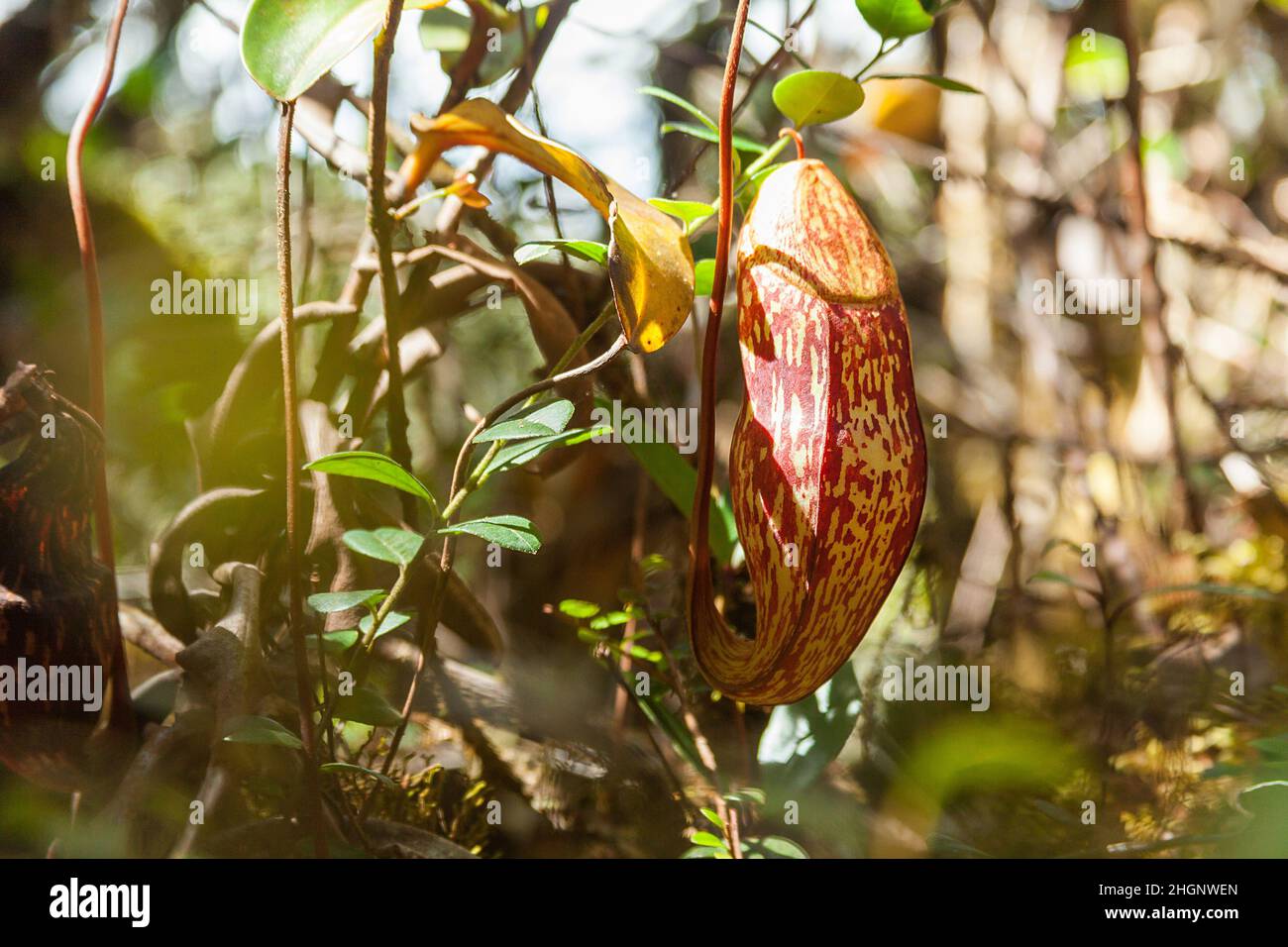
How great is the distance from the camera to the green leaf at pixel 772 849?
0.47 m

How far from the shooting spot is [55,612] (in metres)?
0.46

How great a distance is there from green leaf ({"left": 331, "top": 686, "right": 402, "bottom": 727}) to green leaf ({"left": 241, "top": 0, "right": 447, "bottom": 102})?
0.29 m

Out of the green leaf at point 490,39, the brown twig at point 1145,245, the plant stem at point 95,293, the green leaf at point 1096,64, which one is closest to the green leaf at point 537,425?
the plant stem at point 95,293

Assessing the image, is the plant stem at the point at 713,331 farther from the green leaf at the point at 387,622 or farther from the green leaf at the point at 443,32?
the green leaf at the point at 443,32

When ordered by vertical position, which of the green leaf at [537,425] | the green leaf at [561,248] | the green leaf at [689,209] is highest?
the green leaf at [689,209]

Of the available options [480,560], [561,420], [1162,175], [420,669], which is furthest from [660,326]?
[1162,175]

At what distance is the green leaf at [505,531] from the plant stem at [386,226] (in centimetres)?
14

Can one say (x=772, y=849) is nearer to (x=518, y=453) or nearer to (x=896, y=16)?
(x=518, y=453)

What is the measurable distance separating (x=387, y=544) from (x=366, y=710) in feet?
0.30

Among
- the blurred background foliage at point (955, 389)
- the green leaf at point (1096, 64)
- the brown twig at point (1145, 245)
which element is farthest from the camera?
the green leaf at point (1096, 64)

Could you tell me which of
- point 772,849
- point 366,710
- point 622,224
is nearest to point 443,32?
point 622,224

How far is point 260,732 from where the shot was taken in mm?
417

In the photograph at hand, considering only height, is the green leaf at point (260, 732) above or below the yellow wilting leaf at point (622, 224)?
below

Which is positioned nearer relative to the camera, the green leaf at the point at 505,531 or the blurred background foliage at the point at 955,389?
the green leaf at the point at 505,531
